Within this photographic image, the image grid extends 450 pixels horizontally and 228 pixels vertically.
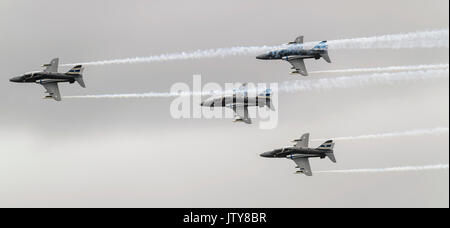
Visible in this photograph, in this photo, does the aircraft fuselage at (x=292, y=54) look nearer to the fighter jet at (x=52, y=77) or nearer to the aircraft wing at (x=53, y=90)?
the fighter jet at (x=52, y=77)

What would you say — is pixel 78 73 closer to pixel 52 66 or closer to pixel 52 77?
pixel 52 77

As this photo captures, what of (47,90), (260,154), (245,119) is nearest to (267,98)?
(245,119)

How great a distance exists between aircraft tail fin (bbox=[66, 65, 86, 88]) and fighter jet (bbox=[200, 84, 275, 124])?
12.9 meters

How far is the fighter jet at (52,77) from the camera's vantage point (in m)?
99.0

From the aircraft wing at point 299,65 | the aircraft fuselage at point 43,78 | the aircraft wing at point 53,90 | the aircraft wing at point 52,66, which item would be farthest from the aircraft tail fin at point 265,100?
the aircraft wing at point 52,66

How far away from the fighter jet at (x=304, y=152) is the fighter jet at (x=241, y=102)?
6.85 meters

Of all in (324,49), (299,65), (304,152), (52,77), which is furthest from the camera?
(52,77)

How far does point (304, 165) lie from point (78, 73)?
25.6 metres

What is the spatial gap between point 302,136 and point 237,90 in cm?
936

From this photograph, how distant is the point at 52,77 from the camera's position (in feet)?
327

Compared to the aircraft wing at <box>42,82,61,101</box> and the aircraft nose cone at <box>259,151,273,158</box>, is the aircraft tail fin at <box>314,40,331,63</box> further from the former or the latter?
the aircraft wing at <box>42,82,61,101</box>

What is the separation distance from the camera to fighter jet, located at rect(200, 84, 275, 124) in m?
94.7

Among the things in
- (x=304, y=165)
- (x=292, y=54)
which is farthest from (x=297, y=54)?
(x=304, y=165)

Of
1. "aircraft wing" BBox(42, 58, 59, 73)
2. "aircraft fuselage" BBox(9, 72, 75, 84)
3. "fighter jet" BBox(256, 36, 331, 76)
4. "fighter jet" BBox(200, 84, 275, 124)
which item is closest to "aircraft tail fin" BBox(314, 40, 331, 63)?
"fighter jet" BBox(256, 36, 331, 76)
